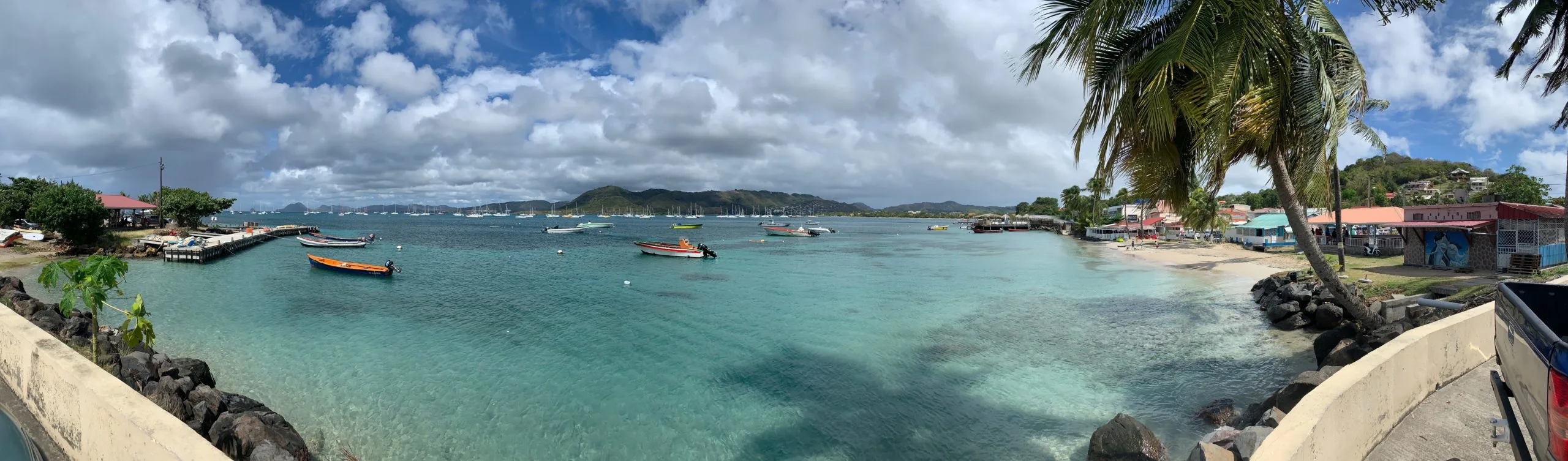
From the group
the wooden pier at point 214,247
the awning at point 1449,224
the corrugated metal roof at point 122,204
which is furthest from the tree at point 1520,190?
the corrugated metal roof at point 122,204

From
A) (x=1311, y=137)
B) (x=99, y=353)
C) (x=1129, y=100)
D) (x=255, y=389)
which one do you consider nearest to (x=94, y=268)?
(x=99, y=353)

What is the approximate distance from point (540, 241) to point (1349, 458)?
65036 millimetres

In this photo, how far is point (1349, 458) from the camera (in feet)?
13.3

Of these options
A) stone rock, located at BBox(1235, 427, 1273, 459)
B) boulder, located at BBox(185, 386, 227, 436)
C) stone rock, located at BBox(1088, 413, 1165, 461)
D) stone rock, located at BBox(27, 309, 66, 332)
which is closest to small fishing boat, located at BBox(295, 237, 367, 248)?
stone rock, located at BBox(27, 309, 66, 332)

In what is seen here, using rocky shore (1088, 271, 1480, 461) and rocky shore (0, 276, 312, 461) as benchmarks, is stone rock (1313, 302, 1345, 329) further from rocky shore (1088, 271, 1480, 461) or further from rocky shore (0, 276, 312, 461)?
rocky shore (0, 276, 312, 461)

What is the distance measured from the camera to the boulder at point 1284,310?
1544 centimetres

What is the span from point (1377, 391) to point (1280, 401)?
3.59m

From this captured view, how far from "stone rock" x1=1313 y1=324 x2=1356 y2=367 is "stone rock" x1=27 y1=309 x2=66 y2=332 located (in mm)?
23545

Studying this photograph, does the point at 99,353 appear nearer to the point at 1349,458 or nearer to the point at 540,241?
the point at 1349,458

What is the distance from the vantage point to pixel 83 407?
193 inches

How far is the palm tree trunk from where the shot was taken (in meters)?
7.34

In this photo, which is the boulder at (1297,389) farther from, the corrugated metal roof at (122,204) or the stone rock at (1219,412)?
the corrugated metal roof at (122,204)

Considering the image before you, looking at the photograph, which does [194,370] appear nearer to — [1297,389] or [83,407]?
[83,407]

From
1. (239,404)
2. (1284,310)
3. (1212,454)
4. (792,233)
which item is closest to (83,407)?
(239,404)
